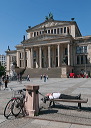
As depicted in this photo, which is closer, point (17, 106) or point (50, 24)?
point (17, 106)

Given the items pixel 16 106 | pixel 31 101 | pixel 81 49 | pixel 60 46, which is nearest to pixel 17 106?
pixel 16 106

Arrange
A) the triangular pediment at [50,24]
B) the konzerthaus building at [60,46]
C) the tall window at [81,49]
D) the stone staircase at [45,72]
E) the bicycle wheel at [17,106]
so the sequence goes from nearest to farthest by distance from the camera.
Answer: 1. the bicycle wheel at [17,106]
2. the stone staircase at [45,72]
3. the konzerthaus building at [60,46]
4. the tall window at [81,49]
5. the triangular pediment at [50,24]

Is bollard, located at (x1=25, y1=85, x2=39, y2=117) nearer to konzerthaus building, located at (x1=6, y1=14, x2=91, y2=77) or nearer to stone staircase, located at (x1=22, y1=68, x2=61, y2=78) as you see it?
stone staircase, located at (x1=22, y1=68, x2=61, y2=78)

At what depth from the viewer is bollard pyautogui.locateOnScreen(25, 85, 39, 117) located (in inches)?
258

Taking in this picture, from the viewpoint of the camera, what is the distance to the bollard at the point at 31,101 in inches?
258

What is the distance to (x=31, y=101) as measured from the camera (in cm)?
662

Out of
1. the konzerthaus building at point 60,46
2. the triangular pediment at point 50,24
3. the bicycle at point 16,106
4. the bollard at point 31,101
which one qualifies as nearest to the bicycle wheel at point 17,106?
the bicycle at point 16,106

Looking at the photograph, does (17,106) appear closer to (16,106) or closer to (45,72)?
(16,106)

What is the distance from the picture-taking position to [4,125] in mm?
5457

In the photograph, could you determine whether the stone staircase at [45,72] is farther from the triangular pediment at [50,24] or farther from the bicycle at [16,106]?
the bicycle at [16,106]

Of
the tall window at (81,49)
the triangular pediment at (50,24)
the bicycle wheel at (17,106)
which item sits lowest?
the bicycle wheel at (17,106)

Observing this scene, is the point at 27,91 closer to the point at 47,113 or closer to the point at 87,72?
the point at 47,113

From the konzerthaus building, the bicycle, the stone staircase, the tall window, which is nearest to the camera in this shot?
the bicycle

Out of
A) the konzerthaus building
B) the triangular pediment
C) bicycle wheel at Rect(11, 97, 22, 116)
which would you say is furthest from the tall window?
bicycle wheel at Rect(11, 97, 22, 116)
